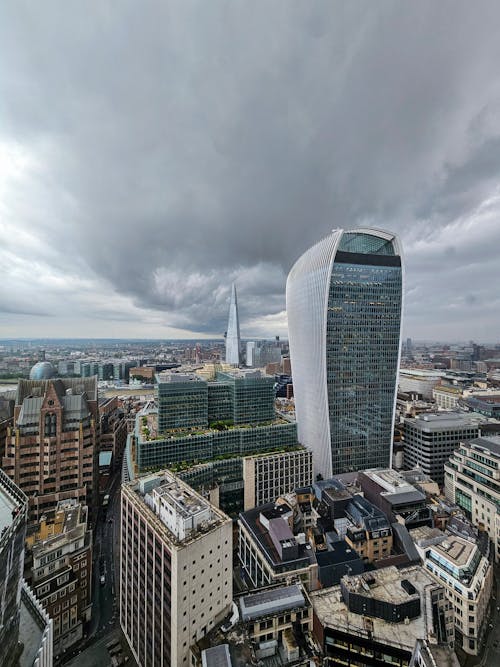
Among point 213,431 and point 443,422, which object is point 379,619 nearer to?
point 213,431

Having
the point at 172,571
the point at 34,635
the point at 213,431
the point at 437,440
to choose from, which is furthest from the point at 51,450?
the point at 437,440

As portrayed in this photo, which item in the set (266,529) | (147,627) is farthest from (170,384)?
(147,627)

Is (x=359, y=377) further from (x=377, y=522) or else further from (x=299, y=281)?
(x=377, y=522)

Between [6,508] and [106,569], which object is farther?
[106,569]

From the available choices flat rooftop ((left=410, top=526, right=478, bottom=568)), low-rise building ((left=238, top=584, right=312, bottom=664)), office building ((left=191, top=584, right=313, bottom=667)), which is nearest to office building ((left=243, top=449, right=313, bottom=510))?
flat rooftop ((left=410, top=526, right=478, bottom=568))

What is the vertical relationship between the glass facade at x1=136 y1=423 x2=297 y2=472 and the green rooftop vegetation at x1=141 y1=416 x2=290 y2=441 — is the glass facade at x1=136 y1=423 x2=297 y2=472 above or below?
below

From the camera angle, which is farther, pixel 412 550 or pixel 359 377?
pixel 359 377

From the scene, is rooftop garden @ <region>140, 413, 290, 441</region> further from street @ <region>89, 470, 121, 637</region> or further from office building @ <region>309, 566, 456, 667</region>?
office building @ <region>309, 566, 456, 667</region>
